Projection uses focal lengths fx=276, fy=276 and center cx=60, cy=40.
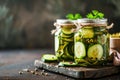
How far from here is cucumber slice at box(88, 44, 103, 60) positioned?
854 mm

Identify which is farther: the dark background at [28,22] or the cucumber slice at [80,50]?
the dark background at [28,22]

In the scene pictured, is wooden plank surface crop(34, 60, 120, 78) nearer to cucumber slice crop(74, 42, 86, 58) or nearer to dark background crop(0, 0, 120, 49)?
cucumber slice crop(74, 42, 86, 58)

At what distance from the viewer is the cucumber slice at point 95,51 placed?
854mm

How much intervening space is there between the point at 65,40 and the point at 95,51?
142mm

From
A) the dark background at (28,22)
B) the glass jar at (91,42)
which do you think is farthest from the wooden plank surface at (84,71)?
the dark background at (28,22)

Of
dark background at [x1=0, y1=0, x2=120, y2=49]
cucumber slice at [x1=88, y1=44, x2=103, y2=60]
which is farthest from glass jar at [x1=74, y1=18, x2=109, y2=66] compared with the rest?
dark background at [x1=0, y1=0, x2=120, y2=49]

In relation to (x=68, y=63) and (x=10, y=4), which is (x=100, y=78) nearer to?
(x=68, y=63)

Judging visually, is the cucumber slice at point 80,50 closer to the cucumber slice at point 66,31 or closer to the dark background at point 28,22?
the cucumber slice at point 66,31

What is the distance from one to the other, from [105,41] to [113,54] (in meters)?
0.09

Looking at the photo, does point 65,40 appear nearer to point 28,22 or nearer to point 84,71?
point 84,71

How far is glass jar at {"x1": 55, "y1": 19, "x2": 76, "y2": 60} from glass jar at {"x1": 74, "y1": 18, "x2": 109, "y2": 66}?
72mm

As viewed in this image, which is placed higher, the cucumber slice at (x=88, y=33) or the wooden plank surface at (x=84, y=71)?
the cucumber slice at (x=88, y=33)

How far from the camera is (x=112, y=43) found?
0.97 meters

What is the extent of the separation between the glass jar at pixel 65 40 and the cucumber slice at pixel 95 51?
0.37 ft
